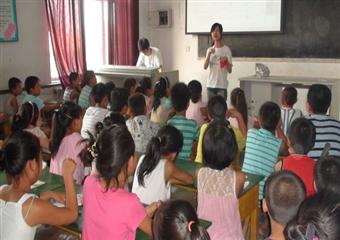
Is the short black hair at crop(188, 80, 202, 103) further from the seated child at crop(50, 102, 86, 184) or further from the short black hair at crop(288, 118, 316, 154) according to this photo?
the short black hair at crop(288, 118, 316, 154)

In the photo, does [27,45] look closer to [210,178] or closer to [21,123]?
[21,123]

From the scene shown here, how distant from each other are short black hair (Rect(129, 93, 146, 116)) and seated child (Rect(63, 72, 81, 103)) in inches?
87.4

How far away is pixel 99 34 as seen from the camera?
22.6ft

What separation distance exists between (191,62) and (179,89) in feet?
12.8

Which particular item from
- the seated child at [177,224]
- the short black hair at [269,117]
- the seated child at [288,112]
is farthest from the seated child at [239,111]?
the seated child at [177,224]

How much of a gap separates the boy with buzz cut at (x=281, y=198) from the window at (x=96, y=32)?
553cm

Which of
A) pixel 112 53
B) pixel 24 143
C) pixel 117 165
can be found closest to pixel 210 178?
pixel 117 165

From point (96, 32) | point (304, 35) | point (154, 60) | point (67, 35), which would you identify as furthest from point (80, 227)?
point (96, 32)

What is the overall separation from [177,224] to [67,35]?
5.42 m

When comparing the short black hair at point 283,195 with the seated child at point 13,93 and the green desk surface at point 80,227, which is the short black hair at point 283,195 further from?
the seated child at point 13,93

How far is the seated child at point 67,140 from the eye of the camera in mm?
2697

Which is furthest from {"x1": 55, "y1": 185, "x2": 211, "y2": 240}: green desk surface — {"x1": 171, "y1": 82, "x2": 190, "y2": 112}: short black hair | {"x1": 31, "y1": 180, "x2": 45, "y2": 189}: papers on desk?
{"x1": 171, "y1": 82, "x2": 190, "y2": 112}: short black hair

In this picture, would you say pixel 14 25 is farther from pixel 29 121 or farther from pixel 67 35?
pixel 29 121

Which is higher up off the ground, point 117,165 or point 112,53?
point 112,53
